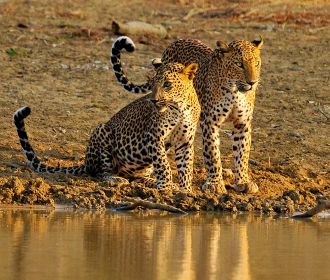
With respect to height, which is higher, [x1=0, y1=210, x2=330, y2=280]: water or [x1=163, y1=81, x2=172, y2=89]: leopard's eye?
[x1=163, y1=81, x2=172, y2=89]: leopard's eye

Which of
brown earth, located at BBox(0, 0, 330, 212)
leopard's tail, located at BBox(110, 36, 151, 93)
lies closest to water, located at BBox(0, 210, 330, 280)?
brown earth, located at BBox(0, 0, 330, 212)

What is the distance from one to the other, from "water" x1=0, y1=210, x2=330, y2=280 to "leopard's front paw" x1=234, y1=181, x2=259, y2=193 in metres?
1.42

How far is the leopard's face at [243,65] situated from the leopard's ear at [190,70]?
49 cm

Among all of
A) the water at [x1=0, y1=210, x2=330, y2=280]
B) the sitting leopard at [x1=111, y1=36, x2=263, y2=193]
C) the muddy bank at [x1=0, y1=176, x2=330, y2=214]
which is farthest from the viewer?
the sitting leopard at [x1=111, y1=36, x2=263, y2=193]

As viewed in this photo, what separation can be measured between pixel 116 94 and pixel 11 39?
333 cm

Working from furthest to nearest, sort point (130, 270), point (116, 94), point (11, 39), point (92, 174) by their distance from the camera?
1. point (11, 39)
2. point (116, 94)
3. point (92, 174)
4. point (130, 270)

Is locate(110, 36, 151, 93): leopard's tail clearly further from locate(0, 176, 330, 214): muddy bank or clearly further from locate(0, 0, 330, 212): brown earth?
locate(0, 176, 330, 214): muddy bank

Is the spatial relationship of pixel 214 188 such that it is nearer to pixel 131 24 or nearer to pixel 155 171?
pixel 155 171

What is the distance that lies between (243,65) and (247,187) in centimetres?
122

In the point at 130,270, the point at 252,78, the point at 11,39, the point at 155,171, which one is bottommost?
the point at 130,270

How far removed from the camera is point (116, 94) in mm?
17281

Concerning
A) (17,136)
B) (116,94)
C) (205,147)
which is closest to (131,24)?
(116,94)

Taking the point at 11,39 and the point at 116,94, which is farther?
the point at 11,39

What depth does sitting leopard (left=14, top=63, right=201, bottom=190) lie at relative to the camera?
13.0 meters
